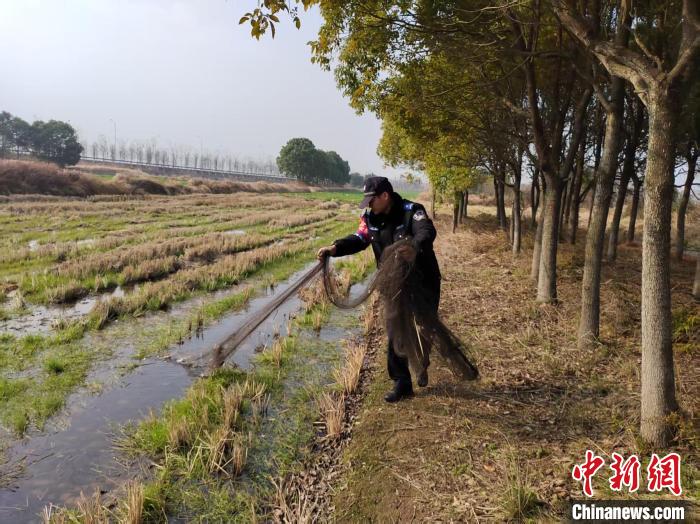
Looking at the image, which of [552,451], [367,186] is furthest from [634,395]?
[367,186]

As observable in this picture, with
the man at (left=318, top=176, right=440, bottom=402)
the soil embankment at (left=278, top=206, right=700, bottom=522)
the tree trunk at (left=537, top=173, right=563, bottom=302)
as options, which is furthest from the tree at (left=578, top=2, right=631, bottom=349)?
the man at (left=318, top=176, right=440, bottom=402)

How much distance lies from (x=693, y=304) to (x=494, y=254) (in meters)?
7.54

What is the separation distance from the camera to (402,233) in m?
4.61

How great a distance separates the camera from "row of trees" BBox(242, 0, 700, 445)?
3.53 meters

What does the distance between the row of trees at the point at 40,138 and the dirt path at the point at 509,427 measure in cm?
7237


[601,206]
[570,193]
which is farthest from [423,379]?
[570,193]

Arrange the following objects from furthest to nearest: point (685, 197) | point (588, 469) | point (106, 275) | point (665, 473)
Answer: point (685, 197) < point (106, 275) < point (588, 469) < point (665, 473)

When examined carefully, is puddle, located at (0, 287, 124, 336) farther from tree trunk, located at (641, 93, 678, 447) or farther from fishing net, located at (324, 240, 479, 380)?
tree trunk, located at (641, 93, 678, 447)

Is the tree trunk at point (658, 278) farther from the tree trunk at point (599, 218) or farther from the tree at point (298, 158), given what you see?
the tree at point (298, 158)

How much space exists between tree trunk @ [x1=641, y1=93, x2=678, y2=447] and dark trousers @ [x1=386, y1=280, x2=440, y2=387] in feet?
6.44

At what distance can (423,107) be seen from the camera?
28.5 feet

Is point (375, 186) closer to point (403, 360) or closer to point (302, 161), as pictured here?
point (403, 360)

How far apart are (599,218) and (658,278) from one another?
255 centimetres

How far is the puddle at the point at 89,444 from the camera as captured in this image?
3.94 meters
